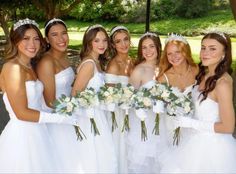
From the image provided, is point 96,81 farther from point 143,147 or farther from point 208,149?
point 208,149

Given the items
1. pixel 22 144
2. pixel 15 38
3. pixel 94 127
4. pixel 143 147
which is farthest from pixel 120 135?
pixel 15 38

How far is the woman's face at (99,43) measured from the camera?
188 inches

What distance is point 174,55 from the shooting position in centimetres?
478

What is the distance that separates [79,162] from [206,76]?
1790 millimetres

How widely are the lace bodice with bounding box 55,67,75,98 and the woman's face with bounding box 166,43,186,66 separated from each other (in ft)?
3.98

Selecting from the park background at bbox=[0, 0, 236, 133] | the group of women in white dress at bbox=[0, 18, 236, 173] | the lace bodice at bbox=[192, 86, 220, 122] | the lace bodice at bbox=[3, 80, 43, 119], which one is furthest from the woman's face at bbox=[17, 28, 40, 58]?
the park background at bbox=[0, 0, 236, 133]

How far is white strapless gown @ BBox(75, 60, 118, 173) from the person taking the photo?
477 cm

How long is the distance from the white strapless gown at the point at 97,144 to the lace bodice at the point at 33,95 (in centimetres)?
62

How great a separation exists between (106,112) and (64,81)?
0.63 meters

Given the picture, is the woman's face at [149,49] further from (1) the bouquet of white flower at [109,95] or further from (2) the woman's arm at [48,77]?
(2) the woman's arm at [48,77]

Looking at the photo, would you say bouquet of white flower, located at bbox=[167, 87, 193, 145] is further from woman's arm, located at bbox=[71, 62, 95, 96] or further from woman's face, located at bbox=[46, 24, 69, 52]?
woman's face, located at bbox=[46, 24, 69, 52]

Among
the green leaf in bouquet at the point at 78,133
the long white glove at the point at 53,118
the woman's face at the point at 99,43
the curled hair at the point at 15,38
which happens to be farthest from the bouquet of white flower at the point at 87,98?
the curled hair at the point at 15,38

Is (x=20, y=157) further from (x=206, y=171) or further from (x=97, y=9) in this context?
(x=97, y=9)

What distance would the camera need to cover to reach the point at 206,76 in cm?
440
